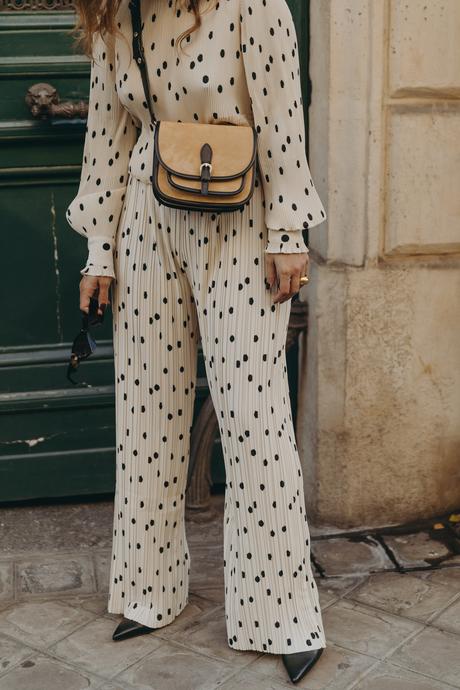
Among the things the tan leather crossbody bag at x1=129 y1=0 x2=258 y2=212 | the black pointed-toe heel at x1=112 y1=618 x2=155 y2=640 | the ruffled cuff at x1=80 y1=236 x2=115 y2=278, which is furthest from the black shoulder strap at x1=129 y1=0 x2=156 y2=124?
the black pointed-toe heel at x1=112 y1=618 x2=155 y2=640

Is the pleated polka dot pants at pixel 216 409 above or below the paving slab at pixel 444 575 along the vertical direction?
above

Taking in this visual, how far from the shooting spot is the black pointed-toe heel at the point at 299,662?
2.83 metres

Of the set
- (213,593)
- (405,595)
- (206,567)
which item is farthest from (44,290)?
(405,595)

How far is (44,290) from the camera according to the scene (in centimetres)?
382

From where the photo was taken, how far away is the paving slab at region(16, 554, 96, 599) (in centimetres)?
337

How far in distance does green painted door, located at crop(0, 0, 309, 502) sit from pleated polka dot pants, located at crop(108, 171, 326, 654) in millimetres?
862

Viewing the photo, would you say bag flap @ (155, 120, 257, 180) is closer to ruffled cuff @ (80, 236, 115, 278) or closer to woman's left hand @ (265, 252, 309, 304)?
woman's left hand @ (265, 252, 309, 304)

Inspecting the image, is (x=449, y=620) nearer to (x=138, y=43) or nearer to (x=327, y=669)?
(x=327, y=669)

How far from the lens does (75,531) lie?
12.5 ft

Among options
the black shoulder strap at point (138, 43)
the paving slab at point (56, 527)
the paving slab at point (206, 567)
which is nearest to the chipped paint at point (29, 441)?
the paving slab at point (56, 527)

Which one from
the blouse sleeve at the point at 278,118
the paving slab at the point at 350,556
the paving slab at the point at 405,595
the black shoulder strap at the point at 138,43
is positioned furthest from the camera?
the paving slab at the point at 350,556

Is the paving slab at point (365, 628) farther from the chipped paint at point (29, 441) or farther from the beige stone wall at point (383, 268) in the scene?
the chipped paint at point (29, 441)

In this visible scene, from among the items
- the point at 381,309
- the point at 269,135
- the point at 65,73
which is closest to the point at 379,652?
the point at 381,309

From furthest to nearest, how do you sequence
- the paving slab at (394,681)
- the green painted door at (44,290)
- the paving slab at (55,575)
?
the green painted door at (44,290) → the paving slab at (55,575) → the paving slab at (394,681)
